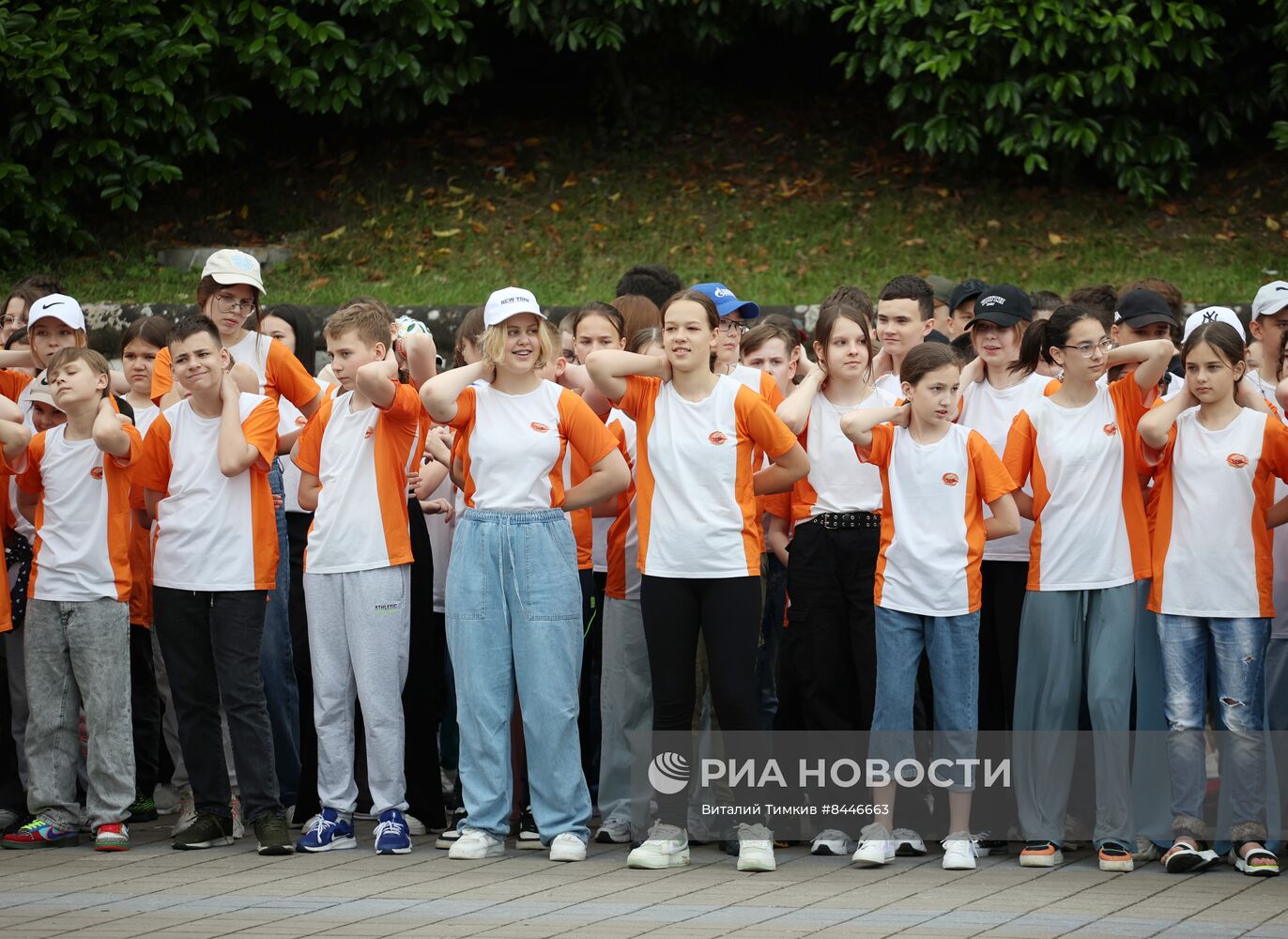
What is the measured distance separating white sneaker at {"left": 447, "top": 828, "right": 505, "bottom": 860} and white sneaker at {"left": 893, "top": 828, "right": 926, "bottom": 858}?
151 centimetres

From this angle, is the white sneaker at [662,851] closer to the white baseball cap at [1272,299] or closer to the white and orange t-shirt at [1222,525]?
the white and orange t-shirt at [1222,525]

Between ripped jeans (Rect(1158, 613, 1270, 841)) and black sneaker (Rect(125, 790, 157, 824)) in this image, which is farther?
black sneaker (Rect(125, 790, 157, 824))

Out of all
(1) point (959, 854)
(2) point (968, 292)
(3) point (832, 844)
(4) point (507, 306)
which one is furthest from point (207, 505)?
(2) point (968, 292)

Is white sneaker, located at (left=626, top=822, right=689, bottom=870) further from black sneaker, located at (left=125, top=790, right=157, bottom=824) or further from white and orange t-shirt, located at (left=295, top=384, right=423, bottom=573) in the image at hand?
black sneaker, located at (left=125, top=790, right=157, bottom=824)

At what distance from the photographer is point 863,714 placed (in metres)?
6.39

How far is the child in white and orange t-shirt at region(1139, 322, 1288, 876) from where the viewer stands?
596cm

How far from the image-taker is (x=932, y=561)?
19.9 feet

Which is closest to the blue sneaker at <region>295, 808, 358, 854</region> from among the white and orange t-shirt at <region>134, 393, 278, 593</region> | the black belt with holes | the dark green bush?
the white and orange t-shirt at <region>134, 393, 278, 593</region>

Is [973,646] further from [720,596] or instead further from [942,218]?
[942,218]

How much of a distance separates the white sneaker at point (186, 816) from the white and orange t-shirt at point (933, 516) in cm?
286

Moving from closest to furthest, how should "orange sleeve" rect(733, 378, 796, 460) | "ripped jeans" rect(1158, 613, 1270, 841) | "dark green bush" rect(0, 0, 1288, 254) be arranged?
1. "ripped jeans" rect(1158, 613, 1270, 841)
2. "orange sleeve" rect(733, 378, 796, 460)
3. "dark green bush" rect(0, 0, 1288, 254)

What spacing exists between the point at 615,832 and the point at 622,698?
0.53 metres

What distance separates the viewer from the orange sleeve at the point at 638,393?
6.32m

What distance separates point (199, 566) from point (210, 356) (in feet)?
2.72
